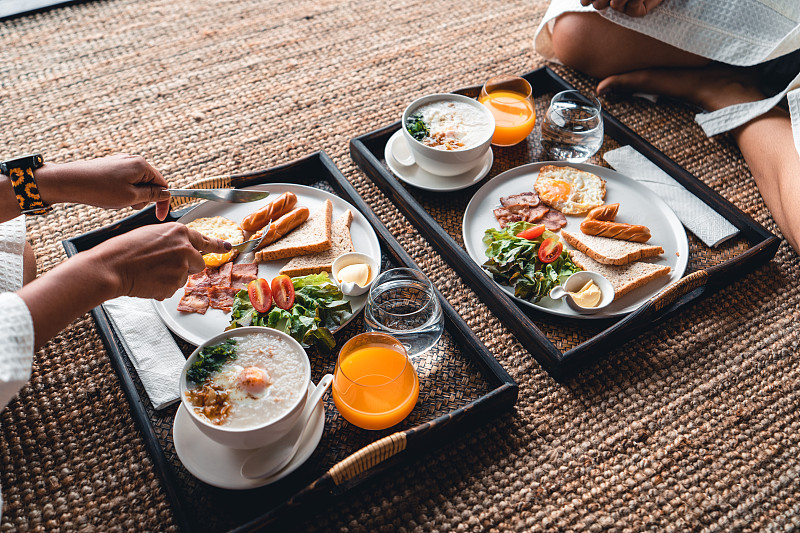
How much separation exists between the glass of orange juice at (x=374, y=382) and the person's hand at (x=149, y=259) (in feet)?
1.15

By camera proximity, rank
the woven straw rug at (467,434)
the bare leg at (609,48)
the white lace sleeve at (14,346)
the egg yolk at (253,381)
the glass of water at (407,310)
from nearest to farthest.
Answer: the white lace sleeve at (14,346) → the egg yolk at (253,381) → the woven straw rug at (467,434) → the glass of water at (407,310) → the bare leg at (609,48)

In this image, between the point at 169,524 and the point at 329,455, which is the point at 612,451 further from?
the point at 169,524

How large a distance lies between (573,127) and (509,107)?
0.64ft

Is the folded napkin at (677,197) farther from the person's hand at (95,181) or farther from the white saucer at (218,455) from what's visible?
the person's hand at (95,181)

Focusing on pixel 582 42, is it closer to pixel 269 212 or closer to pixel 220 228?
pixel 269 212

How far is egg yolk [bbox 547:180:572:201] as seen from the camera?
154cm

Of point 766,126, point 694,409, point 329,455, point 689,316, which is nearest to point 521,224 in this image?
point 689,316

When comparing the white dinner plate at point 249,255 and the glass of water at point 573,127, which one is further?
the glass of water at point 573,127

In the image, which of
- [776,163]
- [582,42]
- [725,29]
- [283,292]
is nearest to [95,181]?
[283,292]

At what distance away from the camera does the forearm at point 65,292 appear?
3.11ft

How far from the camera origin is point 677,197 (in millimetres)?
1586

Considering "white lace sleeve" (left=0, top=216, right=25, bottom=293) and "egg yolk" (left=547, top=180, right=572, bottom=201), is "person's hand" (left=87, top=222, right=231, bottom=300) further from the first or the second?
"egg yolk" (left=547, top=180, right=572, bottom=201)

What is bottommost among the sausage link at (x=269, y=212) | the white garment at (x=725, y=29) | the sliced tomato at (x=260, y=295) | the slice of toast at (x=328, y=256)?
the slice of toast at (x=328, y=256)

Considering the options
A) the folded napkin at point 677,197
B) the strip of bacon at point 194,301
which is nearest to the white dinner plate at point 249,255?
the strip of bacon at point 194,301
